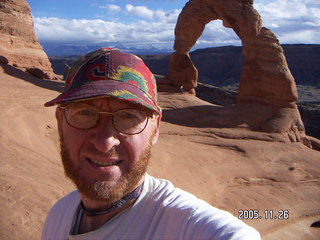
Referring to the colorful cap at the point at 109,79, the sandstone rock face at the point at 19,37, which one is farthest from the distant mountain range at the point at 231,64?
the colorful cap at the point at 109,79

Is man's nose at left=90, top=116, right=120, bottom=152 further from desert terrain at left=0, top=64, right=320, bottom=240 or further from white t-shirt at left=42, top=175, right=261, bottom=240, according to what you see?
desert terrain at left=0, top=64, right=320, bottom=240

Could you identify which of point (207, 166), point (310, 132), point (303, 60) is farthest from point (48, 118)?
point (303, 60)

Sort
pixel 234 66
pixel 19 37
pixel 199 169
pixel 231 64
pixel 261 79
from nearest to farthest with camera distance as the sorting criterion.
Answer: pixel 199 169 → pixel 261 79 → pixel 19 37 → pixel 234 66 → pixel 231 64

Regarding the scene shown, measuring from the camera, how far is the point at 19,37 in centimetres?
1684

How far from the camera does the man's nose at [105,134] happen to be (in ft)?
4.33

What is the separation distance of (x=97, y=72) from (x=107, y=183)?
49cm

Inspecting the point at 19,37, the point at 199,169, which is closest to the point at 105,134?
the point at 199,169

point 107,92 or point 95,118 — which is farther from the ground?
point 107,92

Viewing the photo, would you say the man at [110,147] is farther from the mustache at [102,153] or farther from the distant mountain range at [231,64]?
the distant mountain range at [231,64]

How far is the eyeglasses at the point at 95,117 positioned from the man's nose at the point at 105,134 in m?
0.02

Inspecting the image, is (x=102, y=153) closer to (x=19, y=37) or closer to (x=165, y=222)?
(x=165, y=222)

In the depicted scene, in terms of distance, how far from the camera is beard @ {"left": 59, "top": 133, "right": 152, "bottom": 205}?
1.31 m

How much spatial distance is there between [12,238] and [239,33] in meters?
11.5

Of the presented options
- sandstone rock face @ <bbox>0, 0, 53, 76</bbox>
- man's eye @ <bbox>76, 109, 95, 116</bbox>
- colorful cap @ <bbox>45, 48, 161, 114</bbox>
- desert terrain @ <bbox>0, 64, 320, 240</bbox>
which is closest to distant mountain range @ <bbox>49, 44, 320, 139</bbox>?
sandstone rock face @ <bbox>0, 0, 53, 76</bbox>
